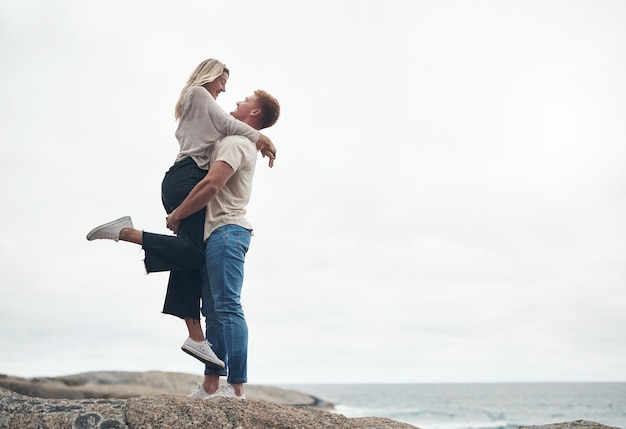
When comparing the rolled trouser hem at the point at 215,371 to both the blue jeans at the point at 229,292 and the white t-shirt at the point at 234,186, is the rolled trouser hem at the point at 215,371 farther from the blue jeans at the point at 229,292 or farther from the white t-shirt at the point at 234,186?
the white t-shirt at the point at 234,186

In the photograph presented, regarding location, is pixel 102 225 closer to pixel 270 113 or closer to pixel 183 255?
pixel 183 255

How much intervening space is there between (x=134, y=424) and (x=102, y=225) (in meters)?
1.32

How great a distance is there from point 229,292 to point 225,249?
0.92 feet

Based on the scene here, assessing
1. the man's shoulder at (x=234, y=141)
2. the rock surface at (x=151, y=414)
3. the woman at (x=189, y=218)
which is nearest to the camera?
the rock surface at (x=151, y=414)

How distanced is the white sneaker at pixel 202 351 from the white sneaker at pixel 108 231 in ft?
2.80

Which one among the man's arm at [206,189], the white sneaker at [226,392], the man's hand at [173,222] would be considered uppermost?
the man's arm at [206,189]

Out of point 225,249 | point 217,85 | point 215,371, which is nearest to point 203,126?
point 217,85

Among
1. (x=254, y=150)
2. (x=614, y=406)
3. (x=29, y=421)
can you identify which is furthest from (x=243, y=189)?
(x=614, y=406)

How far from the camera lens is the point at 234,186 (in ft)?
13.5

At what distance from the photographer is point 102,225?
3912mm

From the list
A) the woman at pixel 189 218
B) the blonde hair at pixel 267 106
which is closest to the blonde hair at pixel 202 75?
the woman at pixel 189 218

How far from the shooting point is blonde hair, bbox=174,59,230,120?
4.24 metres

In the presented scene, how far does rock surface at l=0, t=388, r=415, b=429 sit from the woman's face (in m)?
2.12

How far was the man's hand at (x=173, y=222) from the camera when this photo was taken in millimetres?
3967
